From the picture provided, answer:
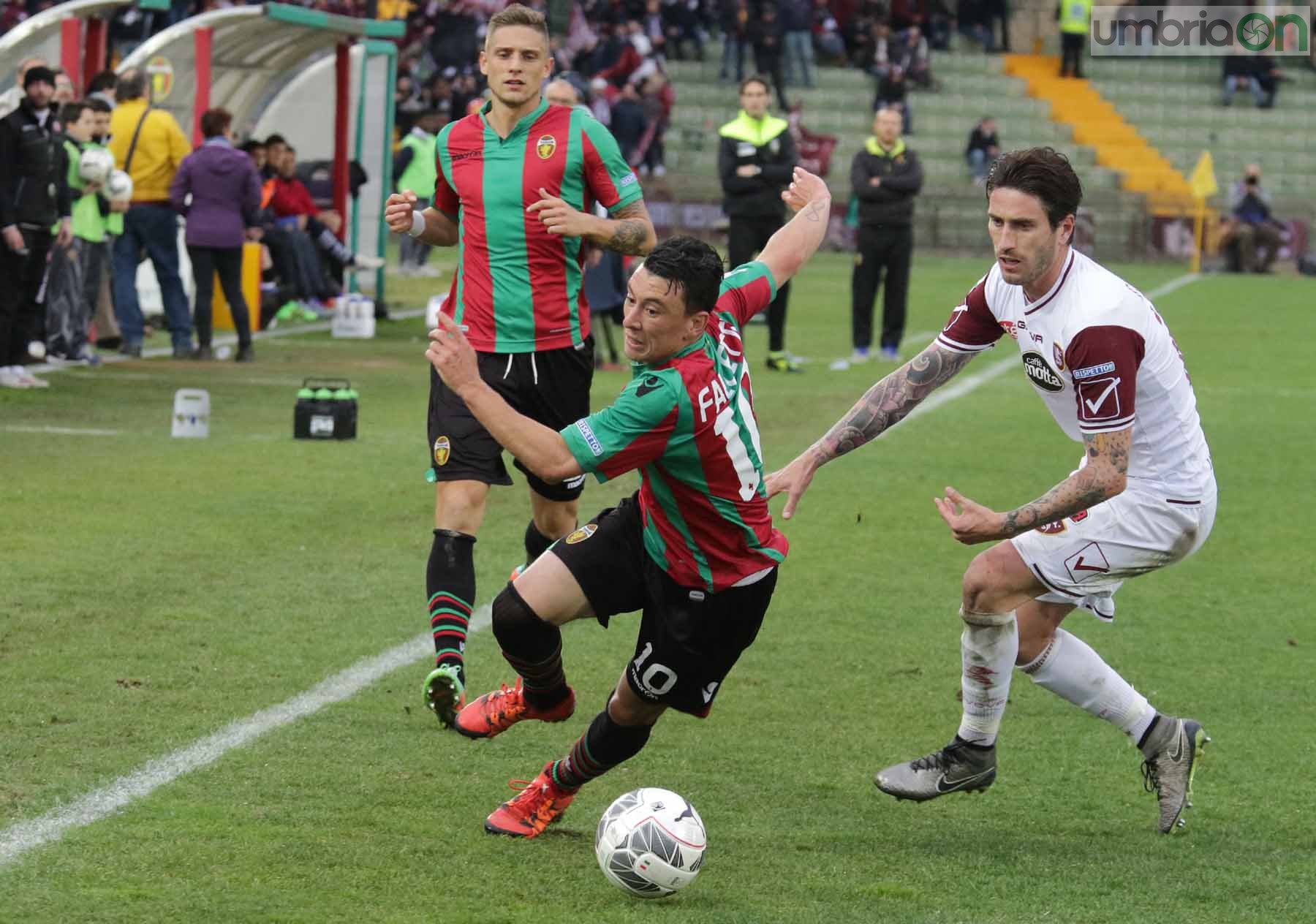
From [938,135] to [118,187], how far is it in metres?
27.3

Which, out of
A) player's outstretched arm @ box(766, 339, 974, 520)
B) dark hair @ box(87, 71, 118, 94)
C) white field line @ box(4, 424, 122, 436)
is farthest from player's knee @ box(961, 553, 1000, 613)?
dark hair @ box(87, 71, 118, 94)

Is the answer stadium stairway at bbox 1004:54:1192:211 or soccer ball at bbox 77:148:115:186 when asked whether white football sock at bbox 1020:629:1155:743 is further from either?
stadium stairway at bbox 1004:54:1192:211

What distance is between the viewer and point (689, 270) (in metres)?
4.88

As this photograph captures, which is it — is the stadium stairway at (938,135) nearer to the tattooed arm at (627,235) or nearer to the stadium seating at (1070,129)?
the stadium seating at (1070,129)

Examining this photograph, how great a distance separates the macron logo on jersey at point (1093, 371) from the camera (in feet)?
16.5

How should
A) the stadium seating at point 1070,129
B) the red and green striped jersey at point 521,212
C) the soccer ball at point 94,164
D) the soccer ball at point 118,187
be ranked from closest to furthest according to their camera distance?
1. the red and green striped jersey at point 521,212
2. the soccer ball at point 94,164
3. the soccer ball at point 118,187
4. the stadium seating at point 1070,129

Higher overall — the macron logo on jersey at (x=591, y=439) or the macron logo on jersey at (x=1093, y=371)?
the macron logo on jersey at (x=1093, y=371)

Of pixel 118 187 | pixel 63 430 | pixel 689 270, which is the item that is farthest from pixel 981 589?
pixel 118 187

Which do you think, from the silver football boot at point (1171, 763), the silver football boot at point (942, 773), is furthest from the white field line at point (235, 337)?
the silver football boot at point (1171, 763)

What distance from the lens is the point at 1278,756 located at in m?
6.12

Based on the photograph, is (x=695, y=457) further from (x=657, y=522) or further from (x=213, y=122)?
(x=213, y=122)

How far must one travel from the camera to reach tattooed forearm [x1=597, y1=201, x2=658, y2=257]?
665cm

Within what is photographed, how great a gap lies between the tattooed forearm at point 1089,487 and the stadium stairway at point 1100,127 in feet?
112

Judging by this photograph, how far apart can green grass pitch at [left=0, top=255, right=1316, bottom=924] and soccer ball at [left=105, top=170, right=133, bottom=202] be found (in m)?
3.78
